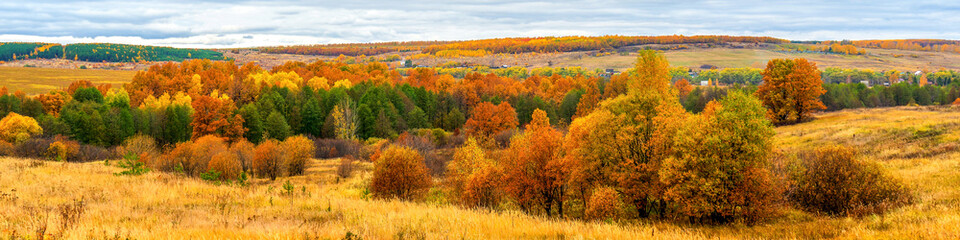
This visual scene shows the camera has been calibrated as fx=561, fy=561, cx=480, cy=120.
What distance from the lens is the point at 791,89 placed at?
67125mm

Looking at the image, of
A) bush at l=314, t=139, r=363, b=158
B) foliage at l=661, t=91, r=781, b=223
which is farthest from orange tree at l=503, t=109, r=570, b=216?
bush at l=314, t=139, r=363, b=158

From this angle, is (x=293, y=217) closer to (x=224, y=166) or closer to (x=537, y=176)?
(x=537, y=176)

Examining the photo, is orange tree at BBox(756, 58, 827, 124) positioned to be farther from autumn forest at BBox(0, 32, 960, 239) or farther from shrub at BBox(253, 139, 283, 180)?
shrub at BBox(253, 139, 283, 180)

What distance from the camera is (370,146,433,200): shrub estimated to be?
132ft

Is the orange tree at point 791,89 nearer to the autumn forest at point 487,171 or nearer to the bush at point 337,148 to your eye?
the autumn forest at point 487,171

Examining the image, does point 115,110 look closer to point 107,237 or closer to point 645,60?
point 645,60

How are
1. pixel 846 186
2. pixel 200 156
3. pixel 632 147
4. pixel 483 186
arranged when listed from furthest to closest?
pixel 200 156 → pixel 483 186 → pixel 632 147 → pixel 846 186

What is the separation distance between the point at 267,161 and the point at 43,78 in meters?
159

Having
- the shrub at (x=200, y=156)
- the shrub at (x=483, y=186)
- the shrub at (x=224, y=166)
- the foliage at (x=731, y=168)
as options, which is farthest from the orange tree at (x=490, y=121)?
the foliage at (x=731, y=168)

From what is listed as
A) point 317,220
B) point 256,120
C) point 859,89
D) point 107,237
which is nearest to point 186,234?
point 107,237

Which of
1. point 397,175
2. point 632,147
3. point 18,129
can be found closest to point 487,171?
point 397,175

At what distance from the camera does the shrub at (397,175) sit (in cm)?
4019

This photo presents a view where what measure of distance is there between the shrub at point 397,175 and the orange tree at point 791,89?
47.8m

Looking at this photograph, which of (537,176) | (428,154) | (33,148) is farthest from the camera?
(428,154)
